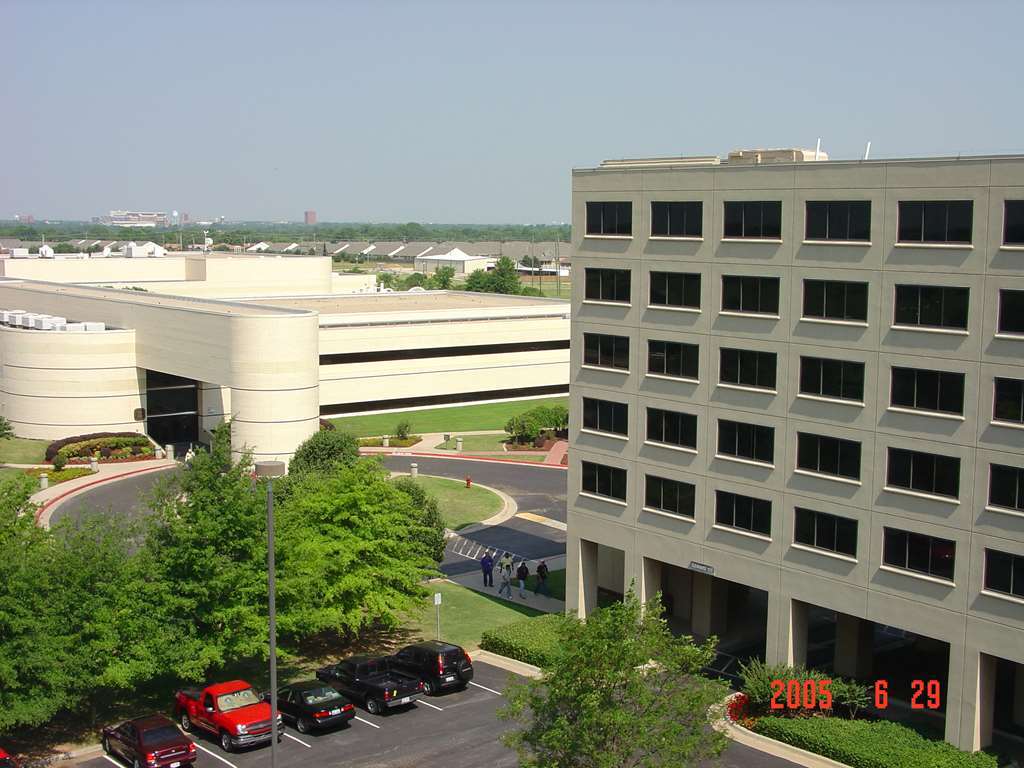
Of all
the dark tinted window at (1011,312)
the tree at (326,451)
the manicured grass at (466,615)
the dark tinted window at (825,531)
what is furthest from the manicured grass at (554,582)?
the dark tinted window at (1011,312)

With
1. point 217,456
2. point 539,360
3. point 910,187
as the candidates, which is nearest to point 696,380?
point 910,187

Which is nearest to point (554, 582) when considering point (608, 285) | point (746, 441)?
point (608, 285)

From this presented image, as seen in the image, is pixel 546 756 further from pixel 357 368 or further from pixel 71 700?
pixel 357 368

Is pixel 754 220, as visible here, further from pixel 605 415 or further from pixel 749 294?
pixel 605 415

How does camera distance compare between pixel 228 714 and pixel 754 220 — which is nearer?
pixel 228 714

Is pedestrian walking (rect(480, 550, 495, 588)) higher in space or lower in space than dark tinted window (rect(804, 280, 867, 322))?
lower

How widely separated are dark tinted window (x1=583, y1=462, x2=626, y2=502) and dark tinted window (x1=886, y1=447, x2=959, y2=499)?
33.9 feet

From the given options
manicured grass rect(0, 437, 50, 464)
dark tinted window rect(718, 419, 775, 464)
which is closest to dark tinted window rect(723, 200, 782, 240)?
dark tinted window rect(718, 419, 775, 464)

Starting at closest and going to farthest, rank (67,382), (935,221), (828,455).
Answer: (935,221)
(828,455)
(67,382)

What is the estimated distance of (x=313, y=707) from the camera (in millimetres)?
32312

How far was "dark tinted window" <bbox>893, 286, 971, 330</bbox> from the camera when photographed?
98.6 feet

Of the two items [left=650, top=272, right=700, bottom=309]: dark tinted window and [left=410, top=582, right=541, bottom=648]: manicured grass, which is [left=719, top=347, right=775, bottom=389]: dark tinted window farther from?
[left=410, top=582, right=541, bottom=648]: manicured grass

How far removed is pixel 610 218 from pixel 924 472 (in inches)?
554

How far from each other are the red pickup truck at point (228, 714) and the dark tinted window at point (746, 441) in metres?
15.9
